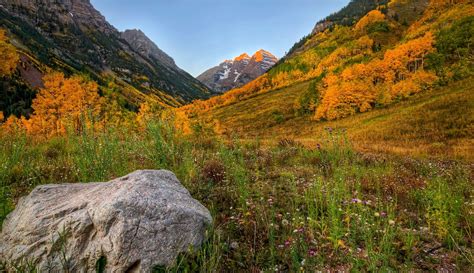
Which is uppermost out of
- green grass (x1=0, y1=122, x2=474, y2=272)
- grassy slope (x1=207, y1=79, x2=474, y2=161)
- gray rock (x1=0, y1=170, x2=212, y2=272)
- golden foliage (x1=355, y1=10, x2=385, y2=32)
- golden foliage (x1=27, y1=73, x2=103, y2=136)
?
golden foliage (x1=355, y1=10, x2=385, y2=32)

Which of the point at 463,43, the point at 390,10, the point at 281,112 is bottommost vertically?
the point at 281,112

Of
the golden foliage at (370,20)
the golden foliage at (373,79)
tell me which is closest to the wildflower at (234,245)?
the golden foliage at (373,79)

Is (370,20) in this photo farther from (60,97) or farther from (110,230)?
(110,230)

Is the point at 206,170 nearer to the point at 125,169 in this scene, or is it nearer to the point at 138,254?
the point at 125,169

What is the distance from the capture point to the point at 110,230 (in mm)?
3043

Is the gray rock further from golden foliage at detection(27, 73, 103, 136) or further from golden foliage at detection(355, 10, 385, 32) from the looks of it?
golden foliage at detection(355, 10, 385, 32)

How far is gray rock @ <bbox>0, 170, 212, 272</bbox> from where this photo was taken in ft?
9.69

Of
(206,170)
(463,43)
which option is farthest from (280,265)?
(463,43)

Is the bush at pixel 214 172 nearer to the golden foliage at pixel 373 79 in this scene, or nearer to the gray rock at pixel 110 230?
the gray rock at pixel 110 230

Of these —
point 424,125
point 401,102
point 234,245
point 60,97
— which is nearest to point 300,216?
point 234,245

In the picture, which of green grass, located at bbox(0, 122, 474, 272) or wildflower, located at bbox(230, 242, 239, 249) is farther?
wildflower, located at bbox(230, 242, 239, 249)

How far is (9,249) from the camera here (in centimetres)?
324

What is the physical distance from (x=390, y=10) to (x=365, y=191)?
22979cm

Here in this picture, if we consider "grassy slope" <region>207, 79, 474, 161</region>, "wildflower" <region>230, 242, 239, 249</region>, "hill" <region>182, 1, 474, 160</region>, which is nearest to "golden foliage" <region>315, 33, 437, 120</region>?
"hill" <region>182, 1, 474, 160</region>
